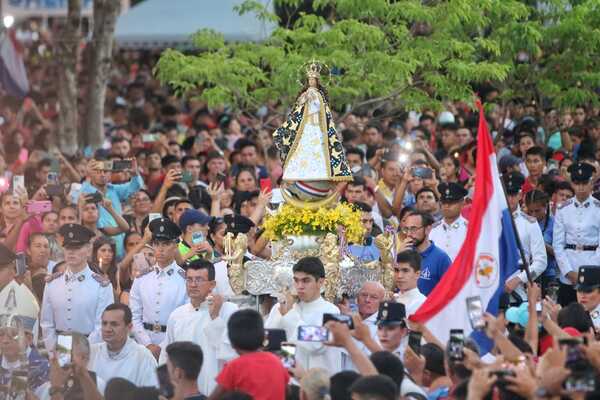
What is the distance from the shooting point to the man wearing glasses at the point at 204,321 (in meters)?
13.8

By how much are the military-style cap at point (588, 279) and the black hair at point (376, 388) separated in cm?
414

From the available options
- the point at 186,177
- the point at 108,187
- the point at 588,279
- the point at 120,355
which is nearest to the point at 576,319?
the point at 588,279

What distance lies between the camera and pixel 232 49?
67.4 ft

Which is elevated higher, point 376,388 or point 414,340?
point 414,340

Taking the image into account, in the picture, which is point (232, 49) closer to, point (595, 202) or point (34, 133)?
point (595, 202)

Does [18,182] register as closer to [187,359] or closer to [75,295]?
[75,295]

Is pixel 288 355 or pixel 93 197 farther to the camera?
pixel 93 197

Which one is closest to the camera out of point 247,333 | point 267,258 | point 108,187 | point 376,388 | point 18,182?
point 376,388

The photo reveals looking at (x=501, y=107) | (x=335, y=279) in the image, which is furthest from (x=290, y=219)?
(x=501, y=107)

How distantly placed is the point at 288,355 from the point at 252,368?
522 millimetres

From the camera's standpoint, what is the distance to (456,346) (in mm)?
11188

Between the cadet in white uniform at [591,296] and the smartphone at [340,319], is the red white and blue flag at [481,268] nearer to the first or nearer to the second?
the smartphone at [340,319]

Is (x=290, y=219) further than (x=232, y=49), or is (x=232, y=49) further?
(x=232, y=49)

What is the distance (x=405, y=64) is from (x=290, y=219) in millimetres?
4737
